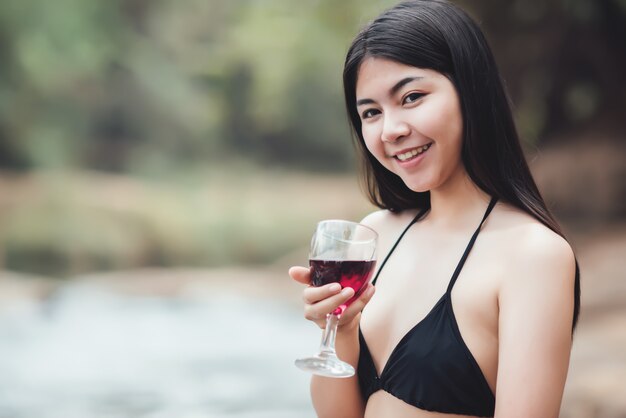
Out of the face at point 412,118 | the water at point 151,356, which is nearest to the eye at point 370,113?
the face at point 412,118

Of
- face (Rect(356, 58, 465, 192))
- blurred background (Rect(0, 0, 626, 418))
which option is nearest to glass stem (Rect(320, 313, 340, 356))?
face (Rect(356, 58, 465, 192))

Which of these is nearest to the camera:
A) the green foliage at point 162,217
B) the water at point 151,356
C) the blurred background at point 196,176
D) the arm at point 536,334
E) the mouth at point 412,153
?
the arm at point 536,334

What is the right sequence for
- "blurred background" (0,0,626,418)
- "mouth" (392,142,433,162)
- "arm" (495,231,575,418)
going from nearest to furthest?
"arm" (495,231,575,418), "mouth" (392,142,433,162), "blurred background" (0,0,626,418)

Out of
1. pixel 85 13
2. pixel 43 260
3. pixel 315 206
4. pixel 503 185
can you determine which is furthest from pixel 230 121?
pixel 503 185

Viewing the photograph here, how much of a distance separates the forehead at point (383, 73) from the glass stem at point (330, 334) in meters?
0.30

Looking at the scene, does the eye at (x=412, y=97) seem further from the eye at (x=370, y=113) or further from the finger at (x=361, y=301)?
the finger at (x=361, y=301)

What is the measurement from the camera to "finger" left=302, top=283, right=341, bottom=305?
95 centimetres

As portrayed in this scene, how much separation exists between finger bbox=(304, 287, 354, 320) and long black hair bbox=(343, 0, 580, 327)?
266mm

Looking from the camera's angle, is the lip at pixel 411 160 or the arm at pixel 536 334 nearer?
the arm at pixel 536 334

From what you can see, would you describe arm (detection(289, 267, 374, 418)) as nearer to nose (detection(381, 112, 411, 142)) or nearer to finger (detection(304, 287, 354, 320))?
finger (detection(304, 287, 354, 320))

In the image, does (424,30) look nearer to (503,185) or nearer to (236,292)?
(503,185)

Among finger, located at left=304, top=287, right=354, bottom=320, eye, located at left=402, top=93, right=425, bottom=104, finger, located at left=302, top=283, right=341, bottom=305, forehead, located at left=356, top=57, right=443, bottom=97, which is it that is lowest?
finger, located at left=304, top=287, right=354, bottom=320

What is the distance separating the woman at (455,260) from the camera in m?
0.94

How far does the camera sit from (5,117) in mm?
7691
